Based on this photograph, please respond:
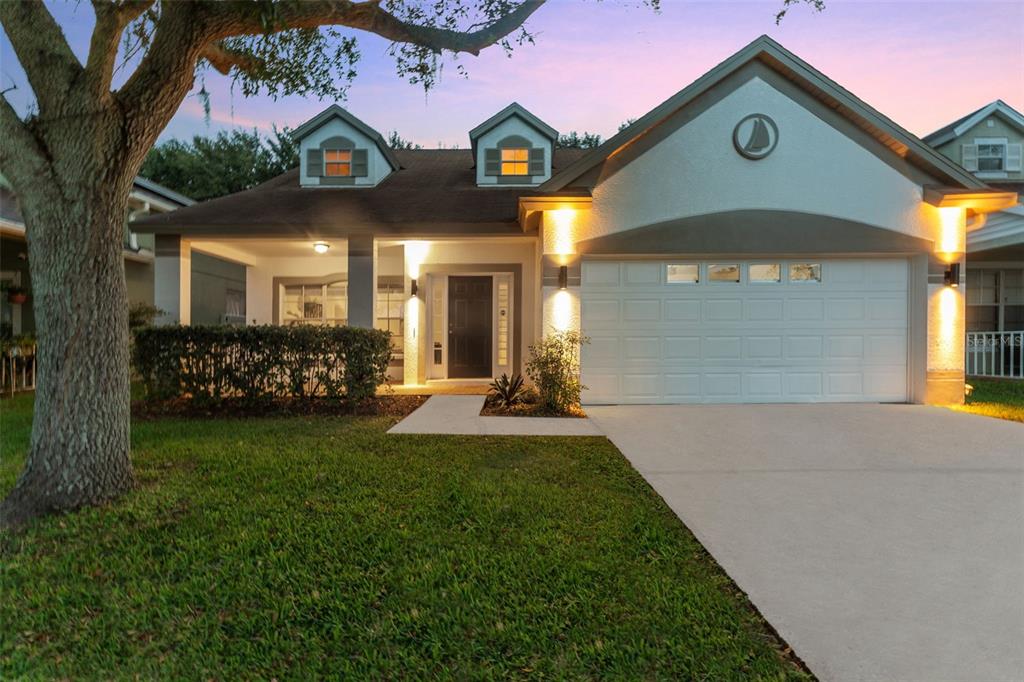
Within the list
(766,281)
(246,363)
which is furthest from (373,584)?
(766,281)

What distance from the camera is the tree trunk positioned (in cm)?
374

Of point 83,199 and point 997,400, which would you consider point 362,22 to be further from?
point 997,400

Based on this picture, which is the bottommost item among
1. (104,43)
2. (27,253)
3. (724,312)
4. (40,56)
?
(724,312)

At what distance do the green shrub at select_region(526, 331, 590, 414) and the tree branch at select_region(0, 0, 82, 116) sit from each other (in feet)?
20.0

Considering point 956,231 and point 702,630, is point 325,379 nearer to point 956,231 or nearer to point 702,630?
point 702,630

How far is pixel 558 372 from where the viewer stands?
785cm

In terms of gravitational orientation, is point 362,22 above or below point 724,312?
above

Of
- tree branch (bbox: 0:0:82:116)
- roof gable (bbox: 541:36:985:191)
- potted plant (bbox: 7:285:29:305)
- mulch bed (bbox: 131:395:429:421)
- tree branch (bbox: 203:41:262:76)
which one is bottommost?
mulch bed (bbox: 131:395:429:421)

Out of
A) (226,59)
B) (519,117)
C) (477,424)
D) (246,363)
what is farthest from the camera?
(519,117)

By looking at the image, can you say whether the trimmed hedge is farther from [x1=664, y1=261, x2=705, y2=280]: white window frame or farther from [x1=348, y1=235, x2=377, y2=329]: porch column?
[x1=664, y1=261, x2=705, y2=280]: white window frame

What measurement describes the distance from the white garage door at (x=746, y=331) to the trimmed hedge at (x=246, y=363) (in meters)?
4.06

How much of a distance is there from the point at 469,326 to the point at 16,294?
10.2 metres

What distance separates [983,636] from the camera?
2.42 metres

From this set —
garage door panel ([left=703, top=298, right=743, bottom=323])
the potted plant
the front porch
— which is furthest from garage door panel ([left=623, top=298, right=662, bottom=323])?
the potted plant
